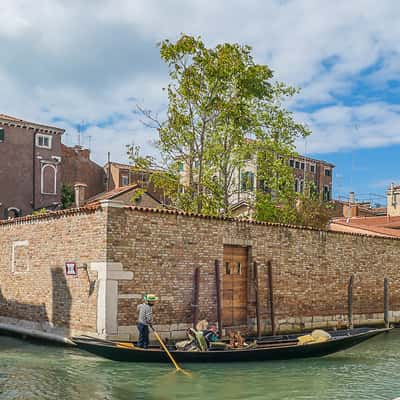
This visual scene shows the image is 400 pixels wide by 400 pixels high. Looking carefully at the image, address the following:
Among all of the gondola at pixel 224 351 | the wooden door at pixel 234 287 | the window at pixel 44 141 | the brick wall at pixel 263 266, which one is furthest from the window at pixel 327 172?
the gondola at pixel 224 351

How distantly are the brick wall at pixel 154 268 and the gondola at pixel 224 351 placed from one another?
1038 mm

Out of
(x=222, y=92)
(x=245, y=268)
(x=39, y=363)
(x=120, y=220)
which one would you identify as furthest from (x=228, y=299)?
(x=222, y=92)

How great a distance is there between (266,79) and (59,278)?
1095cm

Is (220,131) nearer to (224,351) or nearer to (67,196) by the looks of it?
(224,351)

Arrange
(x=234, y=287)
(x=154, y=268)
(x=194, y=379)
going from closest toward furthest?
(x=194, y=379)
(x=154, y=268)
(x=234, y=287)

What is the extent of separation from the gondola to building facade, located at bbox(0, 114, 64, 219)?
22.3 meters

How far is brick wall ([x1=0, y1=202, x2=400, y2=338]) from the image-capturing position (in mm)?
12867

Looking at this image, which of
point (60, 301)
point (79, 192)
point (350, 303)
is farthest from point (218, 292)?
point (79, 192)

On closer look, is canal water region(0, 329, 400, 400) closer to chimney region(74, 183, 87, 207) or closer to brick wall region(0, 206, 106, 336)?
brick wall region(0, 206, 106, 336)

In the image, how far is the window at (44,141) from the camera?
34500 mm

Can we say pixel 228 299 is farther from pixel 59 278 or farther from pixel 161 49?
pixel 161 49

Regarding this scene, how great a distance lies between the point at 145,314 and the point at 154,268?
5.33ft

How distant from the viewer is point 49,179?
115 ft

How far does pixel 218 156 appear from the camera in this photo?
21578 millimetres
